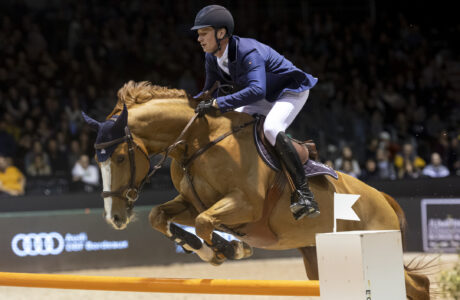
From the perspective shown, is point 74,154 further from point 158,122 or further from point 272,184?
point 272,184

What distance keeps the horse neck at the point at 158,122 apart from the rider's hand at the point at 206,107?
11 centimetres

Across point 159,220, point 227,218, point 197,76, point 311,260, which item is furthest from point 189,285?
point 197,76

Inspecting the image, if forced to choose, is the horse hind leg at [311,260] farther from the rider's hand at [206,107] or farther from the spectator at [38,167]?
the spectator at [38,167]

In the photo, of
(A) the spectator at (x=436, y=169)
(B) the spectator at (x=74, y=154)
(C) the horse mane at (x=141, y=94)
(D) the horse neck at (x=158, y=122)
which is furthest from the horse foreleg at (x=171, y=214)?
(A) the spectator at (x=436, y=169)

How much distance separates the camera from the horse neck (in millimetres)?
4184

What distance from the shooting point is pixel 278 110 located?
176 inches

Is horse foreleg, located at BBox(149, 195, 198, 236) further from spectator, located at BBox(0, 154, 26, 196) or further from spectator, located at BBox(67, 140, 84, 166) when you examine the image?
spectator, located at BBox(67, 140, 84, 166)

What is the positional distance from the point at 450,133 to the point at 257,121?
8.60 m

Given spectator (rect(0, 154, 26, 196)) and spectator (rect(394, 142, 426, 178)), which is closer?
spectator (rect(0, 154, 26, 196))

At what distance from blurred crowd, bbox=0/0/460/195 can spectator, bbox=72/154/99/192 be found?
0.05 feet

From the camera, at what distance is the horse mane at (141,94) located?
4309 mm

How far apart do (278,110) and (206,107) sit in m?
0.55

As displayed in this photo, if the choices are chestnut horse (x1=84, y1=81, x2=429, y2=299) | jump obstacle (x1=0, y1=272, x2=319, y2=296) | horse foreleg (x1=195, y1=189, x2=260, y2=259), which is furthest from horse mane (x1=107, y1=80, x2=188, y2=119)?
jump obstacle (x1=0, y1=272, x2=319, y2=296)

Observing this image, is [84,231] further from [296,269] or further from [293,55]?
[293,55]
